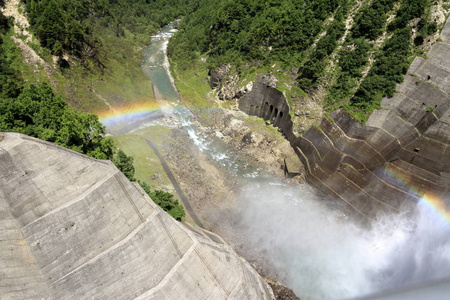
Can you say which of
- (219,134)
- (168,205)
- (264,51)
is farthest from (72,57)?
(168,205)

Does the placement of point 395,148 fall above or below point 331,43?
below

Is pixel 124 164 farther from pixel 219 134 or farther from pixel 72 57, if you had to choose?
pixel 72 57

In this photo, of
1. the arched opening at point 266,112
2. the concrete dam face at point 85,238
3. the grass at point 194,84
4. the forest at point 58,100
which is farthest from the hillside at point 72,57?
the concrete dam face at point 85,238

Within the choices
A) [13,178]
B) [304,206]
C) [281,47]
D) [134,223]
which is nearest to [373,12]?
[281,47]

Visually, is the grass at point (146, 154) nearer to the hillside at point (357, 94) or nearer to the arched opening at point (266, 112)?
the hillside at point (357, 94)

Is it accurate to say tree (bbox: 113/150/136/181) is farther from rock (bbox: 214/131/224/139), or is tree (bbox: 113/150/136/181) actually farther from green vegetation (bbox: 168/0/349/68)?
green vegetation (bbox: 168/0/349/68)

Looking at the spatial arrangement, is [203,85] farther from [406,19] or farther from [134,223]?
[134,223]

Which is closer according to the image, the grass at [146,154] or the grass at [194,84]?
the grass at [146,154]
